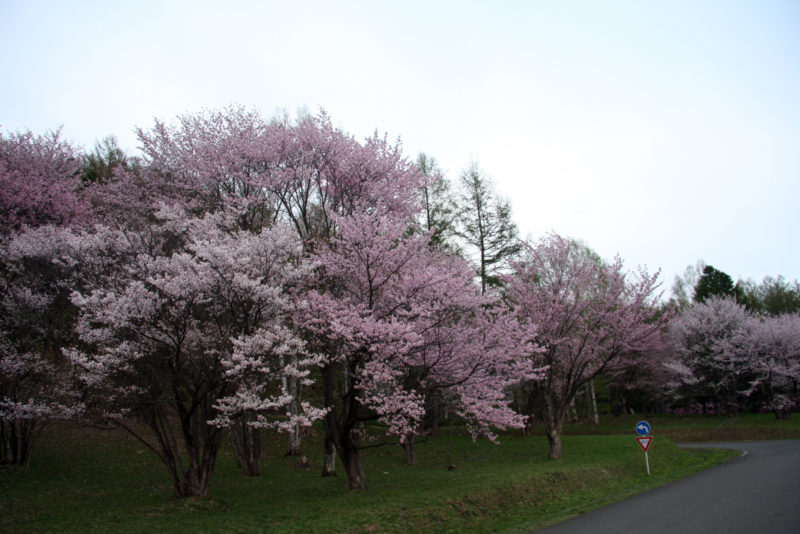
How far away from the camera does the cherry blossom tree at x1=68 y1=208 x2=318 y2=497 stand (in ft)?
31.9

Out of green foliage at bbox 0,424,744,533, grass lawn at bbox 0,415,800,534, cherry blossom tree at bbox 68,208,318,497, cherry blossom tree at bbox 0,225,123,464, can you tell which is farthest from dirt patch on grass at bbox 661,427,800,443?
cherry blossom tree at bbox 0,225,123,464

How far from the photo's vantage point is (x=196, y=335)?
10.5 m

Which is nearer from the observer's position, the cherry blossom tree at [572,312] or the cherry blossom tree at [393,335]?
the cherry blossom tree at [393,335]

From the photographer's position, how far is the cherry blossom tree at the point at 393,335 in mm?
10844

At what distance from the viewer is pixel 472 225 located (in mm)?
31359

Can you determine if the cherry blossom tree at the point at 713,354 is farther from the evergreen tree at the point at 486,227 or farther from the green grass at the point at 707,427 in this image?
the evergreen tree at the point at 486,227

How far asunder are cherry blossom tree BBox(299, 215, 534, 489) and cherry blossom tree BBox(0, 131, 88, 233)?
9739 millimetres

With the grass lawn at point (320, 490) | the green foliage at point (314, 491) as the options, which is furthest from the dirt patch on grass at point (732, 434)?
the green foliage at point (314, 491)

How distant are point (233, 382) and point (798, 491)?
13.1 metres

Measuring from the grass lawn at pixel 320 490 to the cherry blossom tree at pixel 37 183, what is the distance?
24.4 ft

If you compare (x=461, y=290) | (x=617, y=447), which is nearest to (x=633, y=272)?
(x=617, y=447)

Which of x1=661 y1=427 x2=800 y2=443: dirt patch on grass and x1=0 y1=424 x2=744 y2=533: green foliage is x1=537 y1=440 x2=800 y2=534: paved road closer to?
x1=0 y1=424 x2=744 y2=533: green foliage

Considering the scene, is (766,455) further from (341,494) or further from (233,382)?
(233,382)

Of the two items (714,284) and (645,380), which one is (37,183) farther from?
(714,284)
